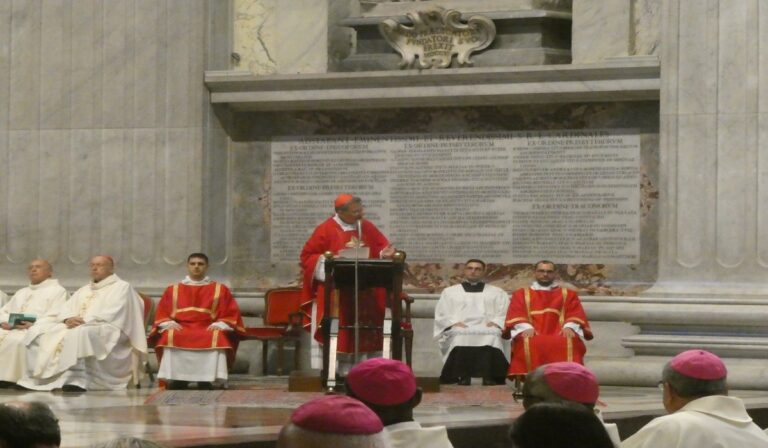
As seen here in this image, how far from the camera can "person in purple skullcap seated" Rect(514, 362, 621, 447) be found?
14.7 feet

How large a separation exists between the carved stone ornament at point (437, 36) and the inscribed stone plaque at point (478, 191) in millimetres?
698

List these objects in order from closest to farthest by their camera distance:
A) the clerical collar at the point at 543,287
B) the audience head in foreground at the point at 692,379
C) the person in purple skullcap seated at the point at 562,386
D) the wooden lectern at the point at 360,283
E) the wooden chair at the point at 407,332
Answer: the person in purple skullcap seated at the point at 562,386
the audience head in foreground at the point at 692,379
the wooden lectern at the point at 360,283
the wooden chair at the point at 407,332
the clerical collar at the point at 543,287

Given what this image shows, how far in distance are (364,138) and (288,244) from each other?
3.85 feet

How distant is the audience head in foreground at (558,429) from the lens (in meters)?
3.54

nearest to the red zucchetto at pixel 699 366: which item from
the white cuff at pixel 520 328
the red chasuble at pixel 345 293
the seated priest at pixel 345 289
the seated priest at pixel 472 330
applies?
the seated priest at pixel 345 289

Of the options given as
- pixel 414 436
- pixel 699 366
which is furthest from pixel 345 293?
pixel 414 436

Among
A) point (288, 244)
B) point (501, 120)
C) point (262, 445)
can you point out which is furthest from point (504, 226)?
point (262, 445)

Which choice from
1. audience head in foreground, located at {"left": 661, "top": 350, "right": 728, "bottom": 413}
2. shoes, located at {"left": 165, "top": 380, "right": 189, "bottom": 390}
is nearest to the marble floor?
shoes, located at {"left": 165, "top": 380, "right": 189, "bottom": 390}

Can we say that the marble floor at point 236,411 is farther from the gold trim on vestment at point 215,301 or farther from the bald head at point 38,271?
the bald head at point 38,271

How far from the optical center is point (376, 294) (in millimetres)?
12016

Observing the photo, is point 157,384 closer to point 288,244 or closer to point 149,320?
point 149,320

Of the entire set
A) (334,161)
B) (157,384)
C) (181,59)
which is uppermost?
(181,59)

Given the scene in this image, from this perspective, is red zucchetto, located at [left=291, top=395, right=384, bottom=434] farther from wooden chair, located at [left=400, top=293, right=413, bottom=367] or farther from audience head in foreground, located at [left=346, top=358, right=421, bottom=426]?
wooden chair, located at [left=400, top=293, right=413, bottom=367]

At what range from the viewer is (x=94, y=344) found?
1302 cm
